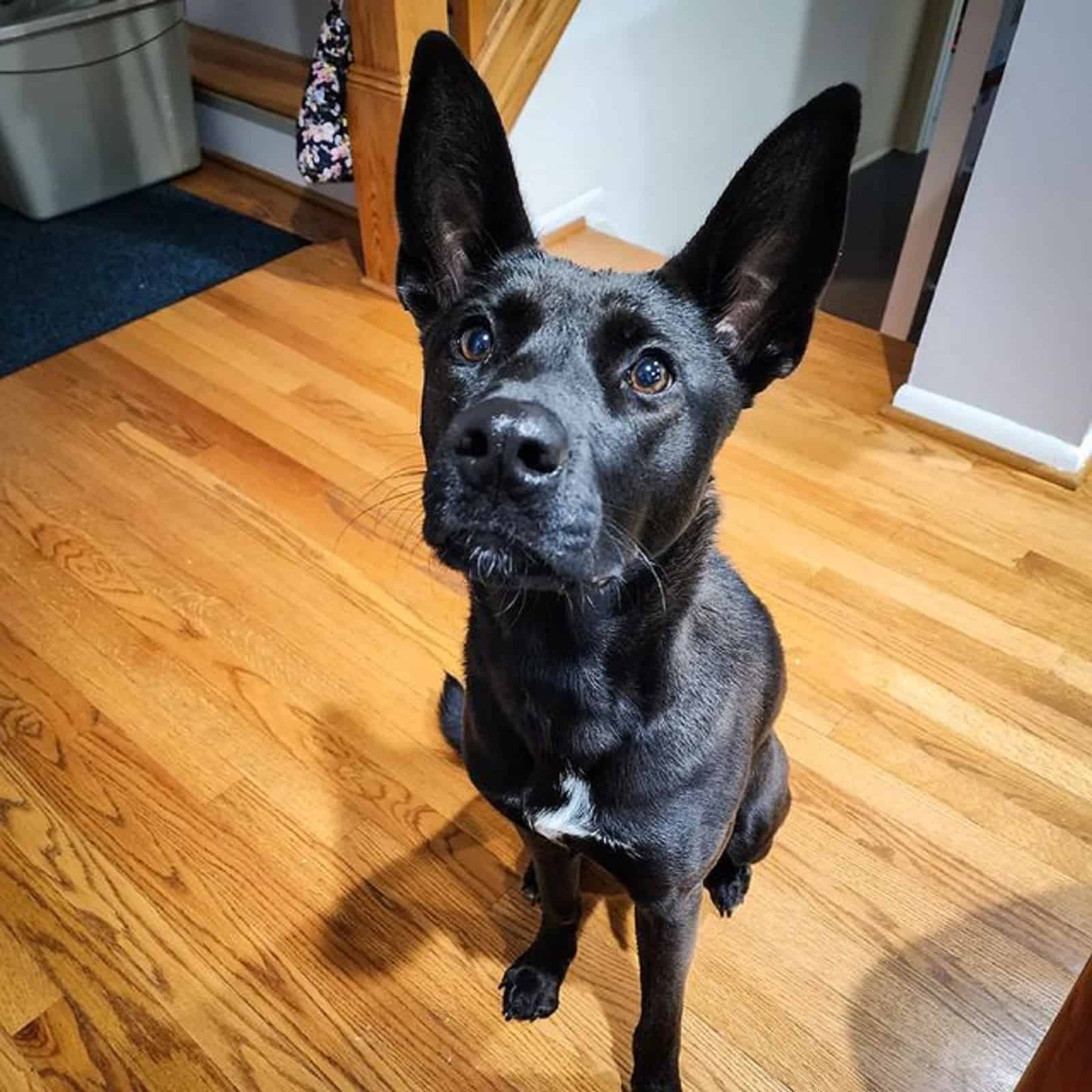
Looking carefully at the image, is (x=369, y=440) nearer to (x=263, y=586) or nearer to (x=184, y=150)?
(x=263, y=586)

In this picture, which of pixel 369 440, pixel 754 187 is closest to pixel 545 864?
pixel 754 187

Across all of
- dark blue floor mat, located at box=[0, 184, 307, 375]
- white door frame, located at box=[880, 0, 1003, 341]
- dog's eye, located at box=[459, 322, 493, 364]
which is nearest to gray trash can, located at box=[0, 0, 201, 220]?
dark blue floor mat, located at box=[0, 184, 307, 375]

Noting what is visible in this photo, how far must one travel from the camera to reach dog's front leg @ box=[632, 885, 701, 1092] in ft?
3.30

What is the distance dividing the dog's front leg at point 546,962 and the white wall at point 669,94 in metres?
1.93

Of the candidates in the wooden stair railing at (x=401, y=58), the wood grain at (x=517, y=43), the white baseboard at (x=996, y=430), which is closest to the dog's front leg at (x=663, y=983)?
the white baseboard at (x=996, y=430)

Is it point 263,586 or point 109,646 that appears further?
point 263,586

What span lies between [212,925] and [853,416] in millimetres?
1628

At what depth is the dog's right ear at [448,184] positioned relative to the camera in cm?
90

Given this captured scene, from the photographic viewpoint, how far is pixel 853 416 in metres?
2.21

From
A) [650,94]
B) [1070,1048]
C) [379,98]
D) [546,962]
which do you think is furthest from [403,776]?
[650,94]

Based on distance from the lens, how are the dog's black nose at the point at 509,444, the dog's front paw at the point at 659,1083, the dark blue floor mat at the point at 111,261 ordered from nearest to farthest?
1. the dog's black nose at the point at 509,444
2. the dog's front paw at the point at 659,1083
3. the dark blue floor mat at the point at 111,261

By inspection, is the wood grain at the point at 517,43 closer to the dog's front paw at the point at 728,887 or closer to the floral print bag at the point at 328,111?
the floral print bag at the point at 328,111

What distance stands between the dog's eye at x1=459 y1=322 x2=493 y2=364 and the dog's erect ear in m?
0.17

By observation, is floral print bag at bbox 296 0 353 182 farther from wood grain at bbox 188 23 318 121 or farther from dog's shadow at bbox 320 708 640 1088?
dog's shadow at bbox 320 708 640 1088
